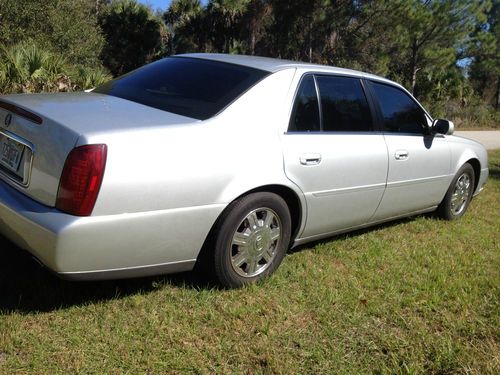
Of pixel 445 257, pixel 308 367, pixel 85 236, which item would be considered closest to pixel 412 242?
pixel 445 257

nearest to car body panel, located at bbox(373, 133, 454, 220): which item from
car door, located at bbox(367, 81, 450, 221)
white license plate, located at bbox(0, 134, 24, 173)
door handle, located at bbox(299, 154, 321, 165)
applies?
car door, located at bbox(367, 81, 450, 221)

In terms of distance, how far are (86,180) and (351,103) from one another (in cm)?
238

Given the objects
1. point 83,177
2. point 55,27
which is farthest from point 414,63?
point 83,177

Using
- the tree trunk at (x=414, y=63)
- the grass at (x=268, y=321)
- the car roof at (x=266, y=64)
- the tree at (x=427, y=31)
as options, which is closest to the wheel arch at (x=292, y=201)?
the grass at (x=268, y=321)

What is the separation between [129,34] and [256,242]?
2503 centimetres

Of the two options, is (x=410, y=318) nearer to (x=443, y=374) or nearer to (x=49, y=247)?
(x=443, y=374)

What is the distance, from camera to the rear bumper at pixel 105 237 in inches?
102

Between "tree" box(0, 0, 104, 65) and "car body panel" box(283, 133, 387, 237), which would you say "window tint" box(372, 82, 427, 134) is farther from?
"tree" box(0, 0, 104, 65)

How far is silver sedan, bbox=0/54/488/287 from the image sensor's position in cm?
263

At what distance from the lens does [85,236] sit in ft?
8.48

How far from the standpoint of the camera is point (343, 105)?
4070 millimetres

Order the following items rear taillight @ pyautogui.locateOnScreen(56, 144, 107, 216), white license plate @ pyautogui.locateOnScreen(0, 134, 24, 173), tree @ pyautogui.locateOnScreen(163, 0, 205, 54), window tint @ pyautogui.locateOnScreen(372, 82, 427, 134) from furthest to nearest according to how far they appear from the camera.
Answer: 1. tree @ pyautogui.locateOnScreen(163, 0, 205, 54)
2. window tint @ pyautogui.locateOnScreen(372, 82, 427, 134)
3. white license plate @ pyautogui.locateOnScreen(0, 134, 24, 173)
4. rear taillight @ pyautogui.locateOnScreen(56, 144, 107, 216)

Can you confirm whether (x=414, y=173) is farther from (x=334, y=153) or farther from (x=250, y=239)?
(x=250, y=239)

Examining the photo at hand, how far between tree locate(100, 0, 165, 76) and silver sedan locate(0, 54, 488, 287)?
75.4 ft
